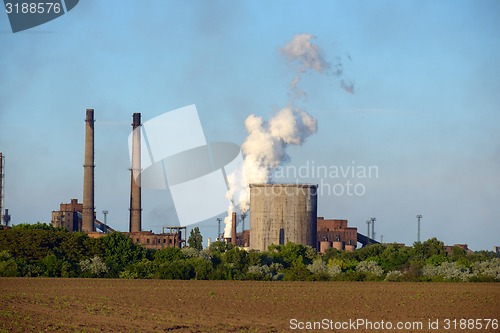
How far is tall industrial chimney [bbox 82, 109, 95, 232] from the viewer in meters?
103

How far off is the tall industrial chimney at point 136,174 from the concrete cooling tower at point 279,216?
63.3 ft

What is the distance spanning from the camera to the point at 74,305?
3375 centimetres

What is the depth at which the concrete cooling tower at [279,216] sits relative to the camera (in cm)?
9462

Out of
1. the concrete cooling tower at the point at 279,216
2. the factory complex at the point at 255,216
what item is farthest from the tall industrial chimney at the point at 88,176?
the concrete cooling tower at the point at 279,216

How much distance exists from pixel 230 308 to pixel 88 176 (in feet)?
241

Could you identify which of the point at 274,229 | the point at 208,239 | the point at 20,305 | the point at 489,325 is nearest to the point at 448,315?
the point at 489,325

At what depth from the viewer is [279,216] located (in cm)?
9481

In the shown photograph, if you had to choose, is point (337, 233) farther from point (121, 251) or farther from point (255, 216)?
point (121, 251)

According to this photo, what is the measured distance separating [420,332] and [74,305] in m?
17.2

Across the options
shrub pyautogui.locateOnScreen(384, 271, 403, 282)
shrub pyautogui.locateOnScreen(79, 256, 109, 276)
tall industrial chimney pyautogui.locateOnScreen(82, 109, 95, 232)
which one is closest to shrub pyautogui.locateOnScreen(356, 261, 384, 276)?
shrub pyautogui.locateOnScreen(384, 271, 403, 282)

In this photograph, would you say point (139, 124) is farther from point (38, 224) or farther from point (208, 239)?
point (208, 239)

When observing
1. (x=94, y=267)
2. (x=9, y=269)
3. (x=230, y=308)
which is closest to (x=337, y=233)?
(x=94, y=267)

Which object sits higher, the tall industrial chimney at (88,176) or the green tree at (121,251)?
the tall industrial chimney at (88,176)

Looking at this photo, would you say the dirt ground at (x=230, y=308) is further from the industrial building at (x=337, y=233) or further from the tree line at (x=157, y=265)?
the industrial building at (x=337, y=233)
